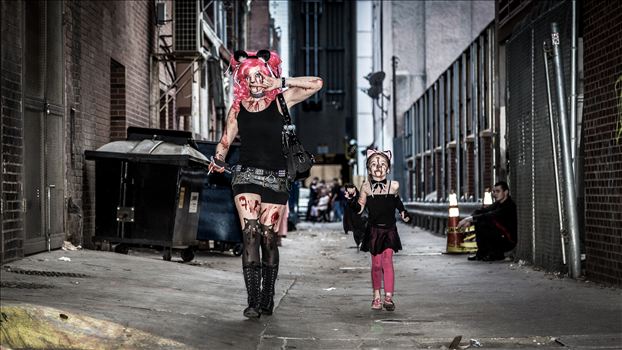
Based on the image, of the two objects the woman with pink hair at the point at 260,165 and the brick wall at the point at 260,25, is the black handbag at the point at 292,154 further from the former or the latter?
the brick wall at the point at 260,25

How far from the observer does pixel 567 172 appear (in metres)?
11.9

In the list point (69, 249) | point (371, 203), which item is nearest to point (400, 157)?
point (69, 249)

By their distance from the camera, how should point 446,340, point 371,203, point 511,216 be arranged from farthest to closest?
point 511,216 < point 371,203 < point 446,340

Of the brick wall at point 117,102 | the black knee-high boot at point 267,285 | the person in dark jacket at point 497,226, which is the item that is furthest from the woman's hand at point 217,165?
the brick wall at point 117,102

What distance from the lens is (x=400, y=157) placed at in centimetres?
5206

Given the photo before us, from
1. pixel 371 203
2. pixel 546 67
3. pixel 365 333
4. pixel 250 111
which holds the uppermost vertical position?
pixel 546 67

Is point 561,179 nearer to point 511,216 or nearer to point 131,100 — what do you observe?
point 511,216

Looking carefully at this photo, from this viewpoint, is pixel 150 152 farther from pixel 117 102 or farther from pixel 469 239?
pixel 469 239

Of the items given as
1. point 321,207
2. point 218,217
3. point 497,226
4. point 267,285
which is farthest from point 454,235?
point 321,207

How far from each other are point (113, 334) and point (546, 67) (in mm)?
7739

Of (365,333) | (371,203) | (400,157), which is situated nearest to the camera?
(365,333)

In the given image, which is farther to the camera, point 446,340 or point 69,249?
point 69,249

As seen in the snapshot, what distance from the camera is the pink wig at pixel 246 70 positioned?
8141 millimetres

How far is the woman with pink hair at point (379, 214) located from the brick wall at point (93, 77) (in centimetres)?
578
